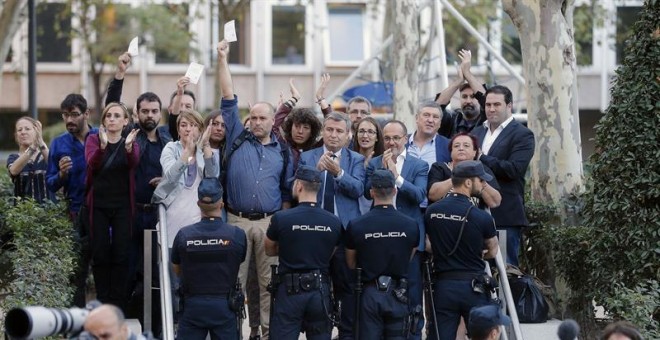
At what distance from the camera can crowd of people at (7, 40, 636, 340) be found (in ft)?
35.8

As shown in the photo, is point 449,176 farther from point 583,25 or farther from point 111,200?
point 583,25

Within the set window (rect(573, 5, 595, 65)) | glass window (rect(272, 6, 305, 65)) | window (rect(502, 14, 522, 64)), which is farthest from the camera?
glass window (rect(272, 6, 305, 65))

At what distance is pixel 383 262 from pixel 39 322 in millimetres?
4223

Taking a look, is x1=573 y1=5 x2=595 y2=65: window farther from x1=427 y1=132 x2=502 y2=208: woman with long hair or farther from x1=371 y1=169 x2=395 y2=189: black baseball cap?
x1=371 y1=169 x2=395 y2=189: black baseball cap

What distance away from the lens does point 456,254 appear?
11227 millimetres

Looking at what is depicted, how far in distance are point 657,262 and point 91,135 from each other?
5269 mm

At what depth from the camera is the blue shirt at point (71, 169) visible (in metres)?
13.2

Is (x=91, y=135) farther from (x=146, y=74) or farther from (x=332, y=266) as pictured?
(x=146, y=74)

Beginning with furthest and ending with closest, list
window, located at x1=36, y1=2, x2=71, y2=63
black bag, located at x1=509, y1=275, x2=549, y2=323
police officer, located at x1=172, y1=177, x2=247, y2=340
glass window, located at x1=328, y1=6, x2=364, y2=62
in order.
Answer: glass window, located at x1=328, y1=6, x2=364, y2=62
window, located at x1=36, y1=2, x2=71, y2=63
black bag, located at x1=509, y1=275, x2=549, y2=323
police officer, located at x1=172, y1=177, x2=247, y2=340

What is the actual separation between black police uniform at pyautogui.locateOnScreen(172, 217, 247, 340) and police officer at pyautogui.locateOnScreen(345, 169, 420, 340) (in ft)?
3.22

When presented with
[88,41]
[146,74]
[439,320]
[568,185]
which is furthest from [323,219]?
[146,74]

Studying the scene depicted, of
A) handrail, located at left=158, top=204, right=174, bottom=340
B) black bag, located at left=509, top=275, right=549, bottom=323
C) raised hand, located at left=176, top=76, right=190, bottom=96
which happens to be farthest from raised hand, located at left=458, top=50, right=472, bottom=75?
handrail, located at left=158, top=204, right=174, bottom=340

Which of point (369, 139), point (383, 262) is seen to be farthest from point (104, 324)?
point (369, 139)

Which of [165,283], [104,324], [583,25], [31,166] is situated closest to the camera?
[104,324]
